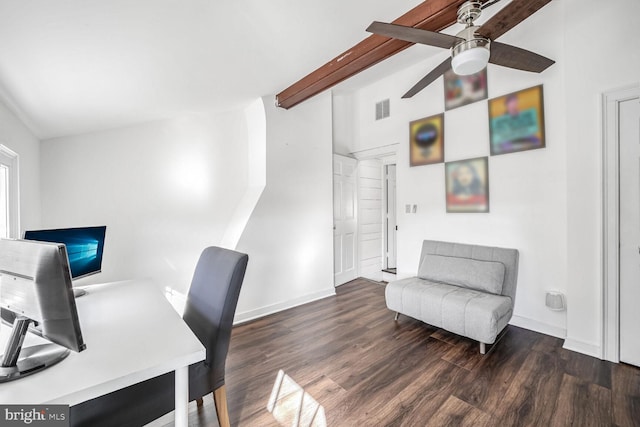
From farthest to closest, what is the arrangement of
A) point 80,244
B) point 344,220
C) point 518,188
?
point 344,220, point 518,188, point 80,244

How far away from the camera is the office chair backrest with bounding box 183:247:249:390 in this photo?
1.23 m

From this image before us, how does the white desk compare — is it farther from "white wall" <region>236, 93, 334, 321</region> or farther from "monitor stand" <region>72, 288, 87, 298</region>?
"white wall" <region>236, 93, 334, 321</region>

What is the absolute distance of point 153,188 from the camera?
2.74m

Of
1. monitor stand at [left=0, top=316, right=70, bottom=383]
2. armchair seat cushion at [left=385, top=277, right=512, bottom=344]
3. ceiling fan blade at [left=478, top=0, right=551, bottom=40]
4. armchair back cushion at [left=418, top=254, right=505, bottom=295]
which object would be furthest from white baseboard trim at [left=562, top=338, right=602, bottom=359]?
monitor stand at [left=0, top=316, right=70, bottom=383]

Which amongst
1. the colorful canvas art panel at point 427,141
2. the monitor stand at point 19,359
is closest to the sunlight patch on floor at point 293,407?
the monitor stand at point 19,359

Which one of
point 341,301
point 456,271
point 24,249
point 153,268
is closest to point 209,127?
point 153,268

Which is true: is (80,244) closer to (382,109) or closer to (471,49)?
(471,49)

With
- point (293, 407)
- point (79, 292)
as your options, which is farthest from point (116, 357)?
point (293, 407)

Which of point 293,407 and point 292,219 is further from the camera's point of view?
point 292,219

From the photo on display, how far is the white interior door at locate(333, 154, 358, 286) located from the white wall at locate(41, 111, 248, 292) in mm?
1532

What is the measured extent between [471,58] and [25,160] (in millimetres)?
3202

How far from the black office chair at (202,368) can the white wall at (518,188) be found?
9.32ft

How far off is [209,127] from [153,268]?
164 cm

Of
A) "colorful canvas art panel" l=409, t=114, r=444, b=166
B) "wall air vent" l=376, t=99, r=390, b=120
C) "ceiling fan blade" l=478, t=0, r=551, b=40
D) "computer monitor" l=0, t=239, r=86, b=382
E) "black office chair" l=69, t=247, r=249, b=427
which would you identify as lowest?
"black office chair" l=69, t=247, r=249, b=427
